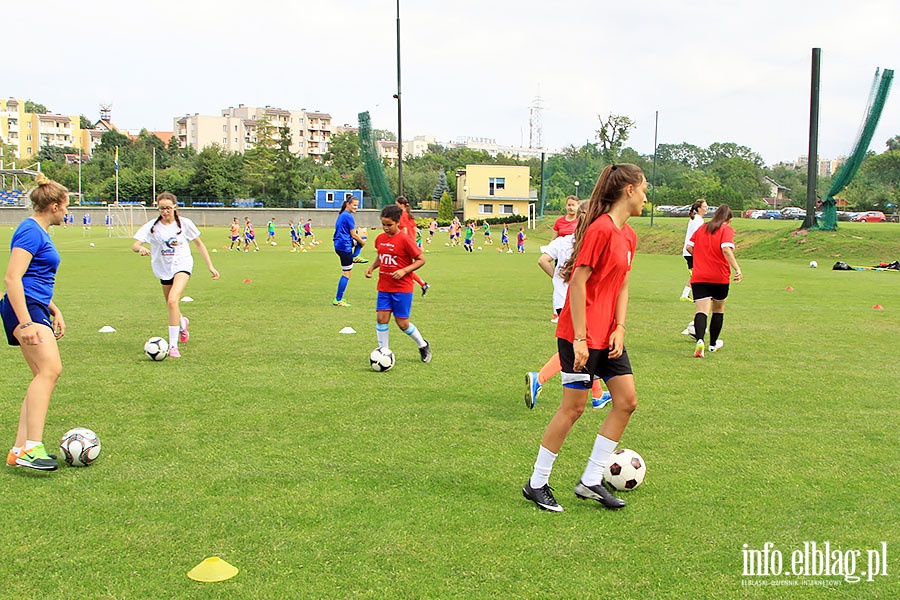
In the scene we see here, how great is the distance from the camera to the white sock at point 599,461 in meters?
4.66

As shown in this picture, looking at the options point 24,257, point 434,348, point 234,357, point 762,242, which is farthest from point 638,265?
point 24,257

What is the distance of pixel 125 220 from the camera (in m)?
59.1

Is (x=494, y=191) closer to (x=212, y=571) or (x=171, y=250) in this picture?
(x=171, y=250)

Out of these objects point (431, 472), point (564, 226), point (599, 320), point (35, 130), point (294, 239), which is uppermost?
point (35, 130)

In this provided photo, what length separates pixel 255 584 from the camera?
3598 mm

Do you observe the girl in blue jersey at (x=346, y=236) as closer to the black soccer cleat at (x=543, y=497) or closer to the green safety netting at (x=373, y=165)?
the black soccer cleat at (x=543, y=497)

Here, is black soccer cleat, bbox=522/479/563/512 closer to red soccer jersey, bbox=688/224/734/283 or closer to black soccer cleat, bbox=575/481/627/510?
black soccer cleat, bbox=575/481/627/510

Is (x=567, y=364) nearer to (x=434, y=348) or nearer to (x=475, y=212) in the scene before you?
(x=434, y=348)

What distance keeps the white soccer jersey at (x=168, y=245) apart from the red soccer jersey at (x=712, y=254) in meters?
6.54

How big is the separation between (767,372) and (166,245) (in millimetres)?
7714

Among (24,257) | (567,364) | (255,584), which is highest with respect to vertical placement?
(24,257)

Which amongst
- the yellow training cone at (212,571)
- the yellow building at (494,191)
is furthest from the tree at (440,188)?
the yellow training cone at (212,571)

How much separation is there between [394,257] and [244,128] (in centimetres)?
15185

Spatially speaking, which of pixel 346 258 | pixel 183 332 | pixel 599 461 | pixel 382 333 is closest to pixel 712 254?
pixel 382 333
